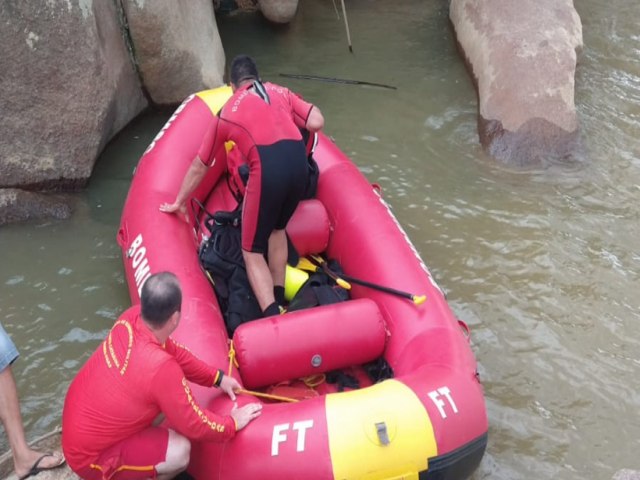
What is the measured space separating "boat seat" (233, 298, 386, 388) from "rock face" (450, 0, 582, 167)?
2.66 metres

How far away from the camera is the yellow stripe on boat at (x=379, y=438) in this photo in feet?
8.28

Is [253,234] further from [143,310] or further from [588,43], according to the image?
[588,43]

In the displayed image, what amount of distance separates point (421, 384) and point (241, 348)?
0.78 metres

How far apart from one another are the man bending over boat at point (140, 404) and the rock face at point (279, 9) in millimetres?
5377

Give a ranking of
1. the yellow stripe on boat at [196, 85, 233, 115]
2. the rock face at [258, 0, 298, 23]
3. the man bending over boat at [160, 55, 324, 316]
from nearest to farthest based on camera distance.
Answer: the man bending over boat at [160, 55, 324, 316] < the yellow stripe on boat at [196, 85, 233, 115] < the rock face at [258, 0, 298, 23]

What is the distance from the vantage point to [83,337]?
3.78 metres

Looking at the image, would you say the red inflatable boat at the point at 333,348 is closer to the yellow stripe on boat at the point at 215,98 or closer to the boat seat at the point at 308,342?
the boat seat at the point at 308,342

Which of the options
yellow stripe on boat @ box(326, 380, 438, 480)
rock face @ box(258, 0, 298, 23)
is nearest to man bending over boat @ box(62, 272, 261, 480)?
yellow stripe on boat @ box(326, 380, 438, 480)

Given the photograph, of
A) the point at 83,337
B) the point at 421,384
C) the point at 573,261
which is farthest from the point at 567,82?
the point at 83,337

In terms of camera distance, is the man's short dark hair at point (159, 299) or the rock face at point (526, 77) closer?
the man's short dark hair at point (159, 299)

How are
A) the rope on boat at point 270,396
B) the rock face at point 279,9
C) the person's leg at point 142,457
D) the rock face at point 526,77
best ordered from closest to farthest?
the person's leg at point 142,457
the rope on boat at point 270,396
the rock face at point 526,77
the rock face at point 279,9

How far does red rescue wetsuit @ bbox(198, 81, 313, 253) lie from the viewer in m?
3.29

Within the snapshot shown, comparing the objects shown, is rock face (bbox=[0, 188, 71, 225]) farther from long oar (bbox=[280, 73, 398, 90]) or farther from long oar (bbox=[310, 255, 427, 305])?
long oar (bbox=[280, 73, 398, 90])

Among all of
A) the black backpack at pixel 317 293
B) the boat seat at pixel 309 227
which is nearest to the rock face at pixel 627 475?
the black backpack at pixel 317 293
